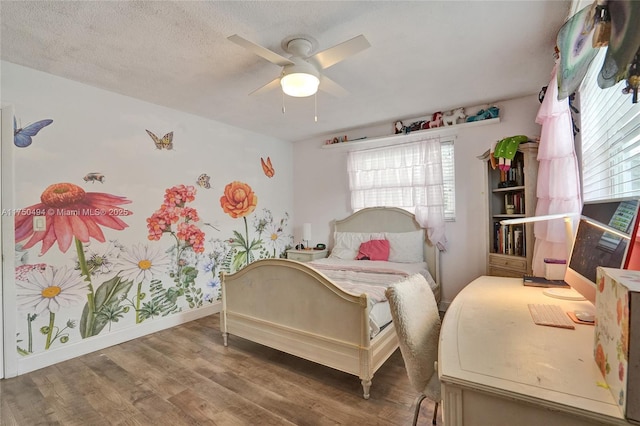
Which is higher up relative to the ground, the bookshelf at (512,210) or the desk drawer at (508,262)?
the bookshelf at (512,210)

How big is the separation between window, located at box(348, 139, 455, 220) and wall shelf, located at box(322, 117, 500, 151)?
0.08 m

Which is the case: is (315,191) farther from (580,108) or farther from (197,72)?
(580,108)

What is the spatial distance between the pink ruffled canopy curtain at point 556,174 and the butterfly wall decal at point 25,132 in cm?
406

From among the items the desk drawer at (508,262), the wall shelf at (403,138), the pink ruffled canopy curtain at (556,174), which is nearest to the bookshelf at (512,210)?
the desk drawer at (508,262)

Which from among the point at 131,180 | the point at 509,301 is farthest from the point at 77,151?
the point at 509,301

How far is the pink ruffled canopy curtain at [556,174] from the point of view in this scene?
2.15m

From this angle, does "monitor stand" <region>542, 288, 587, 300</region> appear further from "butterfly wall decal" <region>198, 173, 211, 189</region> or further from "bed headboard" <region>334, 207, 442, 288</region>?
"butterfly wall decal" <region>198, 173, 211, 189</region>

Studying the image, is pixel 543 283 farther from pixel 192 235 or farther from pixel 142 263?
pixel 142 263

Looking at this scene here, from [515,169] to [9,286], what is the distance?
457 centimetres

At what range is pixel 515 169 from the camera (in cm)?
295

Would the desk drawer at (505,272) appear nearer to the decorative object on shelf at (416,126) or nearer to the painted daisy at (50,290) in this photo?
the decorative object on shelf at (416,126)

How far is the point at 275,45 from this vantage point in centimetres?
208

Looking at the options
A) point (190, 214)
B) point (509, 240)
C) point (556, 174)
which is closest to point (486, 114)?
point (556, 174)

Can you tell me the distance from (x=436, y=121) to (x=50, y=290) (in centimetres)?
425
